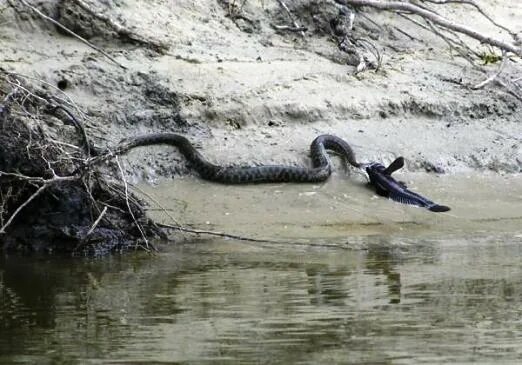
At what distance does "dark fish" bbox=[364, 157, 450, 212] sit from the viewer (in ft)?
31.4

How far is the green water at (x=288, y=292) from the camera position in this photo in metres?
4.88

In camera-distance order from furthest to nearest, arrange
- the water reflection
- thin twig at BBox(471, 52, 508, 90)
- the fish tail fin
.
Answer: thin twig at BBox(471, 52, 508, 90), the fish tail fin, the water reflection

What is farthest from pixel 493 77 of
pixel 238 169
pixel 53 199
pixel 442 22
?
pixel 53 199

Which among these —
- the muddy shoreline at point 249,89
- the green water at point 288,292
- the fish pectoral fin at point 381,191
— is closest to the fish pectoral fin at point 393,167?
the fish pectoral fin at point 381,191

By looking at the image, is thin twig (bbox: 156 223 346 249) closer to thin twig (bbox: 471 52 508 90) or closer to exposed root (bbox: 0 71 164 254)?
exposed root (bbox: 0 71 164 254)

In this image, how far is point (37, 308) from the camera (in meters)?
5.83

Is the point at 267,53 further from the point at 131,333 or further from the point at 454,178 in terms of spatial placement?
the point at 131,333

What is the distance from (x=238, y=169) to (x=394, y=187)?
4.40 ft

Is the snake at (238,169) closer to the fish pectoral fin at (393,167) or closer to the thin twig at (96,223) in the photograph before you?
the fish pectoral fin at (393,167)

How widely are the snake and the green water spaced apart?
6.1 inches

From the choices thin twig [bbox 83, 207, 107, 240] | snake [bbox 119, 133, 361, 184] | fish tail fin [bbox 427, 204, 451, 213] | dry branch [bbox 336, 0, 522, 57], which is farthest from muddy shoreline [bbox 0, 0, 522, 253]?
thin twig [bbox 83, 207, 107, 240]

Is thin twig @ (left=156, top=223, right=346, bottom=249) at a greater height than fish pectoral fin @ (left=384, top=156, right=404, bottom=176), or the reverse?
fish pectoral fin @ (left=384, top=156, right=404, bottom=176)

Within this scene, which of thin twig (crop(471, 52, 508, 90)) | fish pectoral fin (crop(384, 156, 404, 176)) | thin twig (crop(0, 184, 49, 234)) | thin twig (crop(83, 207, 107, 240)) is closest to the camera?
thin twig (crop(0, 184, 49, 234))

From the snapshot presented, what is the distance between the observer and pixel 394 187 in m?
9.66
